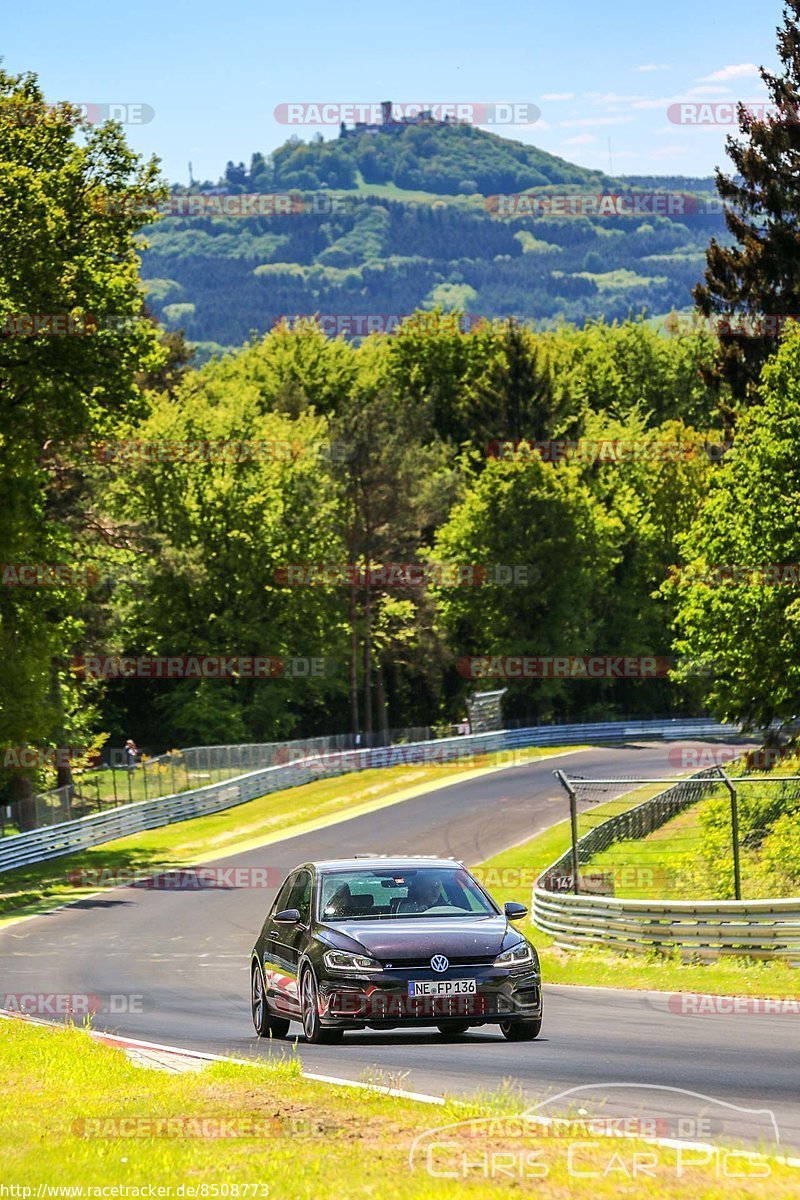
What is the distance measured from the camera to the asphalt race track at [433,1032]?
11.0 metres

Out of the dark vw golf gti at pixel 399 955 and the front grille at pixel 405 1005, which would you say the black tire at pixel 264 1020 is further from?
the front grille at pixel 405 1005

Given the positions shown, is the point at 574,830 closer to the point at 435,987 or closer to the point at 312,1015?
the point at 312,1015

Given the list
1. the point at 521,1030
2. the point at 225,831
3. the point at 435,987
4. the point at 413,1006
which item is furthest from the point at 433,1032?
the point at 225,831

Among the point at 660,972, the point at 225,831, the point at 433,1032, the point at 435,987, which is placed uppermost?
the point at 435,987

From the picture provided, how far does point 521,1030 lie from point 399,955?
1584 mm

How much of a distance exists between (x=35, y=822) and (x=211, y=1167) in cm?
3916

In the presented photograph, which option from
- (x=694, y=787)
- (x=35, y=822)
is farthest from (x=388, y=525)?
(x=694, y=787)

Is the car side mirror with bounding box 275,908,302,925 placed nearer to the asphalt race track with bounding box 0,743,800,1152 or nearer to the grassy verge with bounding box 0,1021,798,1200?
the asphalt race track with bounding box 0,743,800,1152

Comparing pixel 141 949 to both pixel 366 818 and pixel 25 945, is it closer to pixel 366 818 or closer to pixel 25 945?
pixel 25 945

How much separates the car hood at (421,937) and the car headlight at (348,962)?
7 cm

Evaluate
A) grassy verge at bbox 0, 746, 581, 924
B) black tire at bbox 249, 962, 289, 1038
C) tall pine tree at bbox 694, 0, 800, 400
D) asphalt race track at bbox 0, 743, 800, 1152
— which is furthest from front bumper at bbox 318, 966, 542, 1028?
tall pine tree at bbox 694, 0, 800, 400

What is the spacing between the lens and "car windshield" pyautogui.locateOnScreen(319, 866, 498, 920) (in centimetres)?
1489

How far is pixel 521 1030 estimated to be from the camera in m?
14.7

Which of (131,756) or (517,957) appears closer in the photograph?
(517,957)
